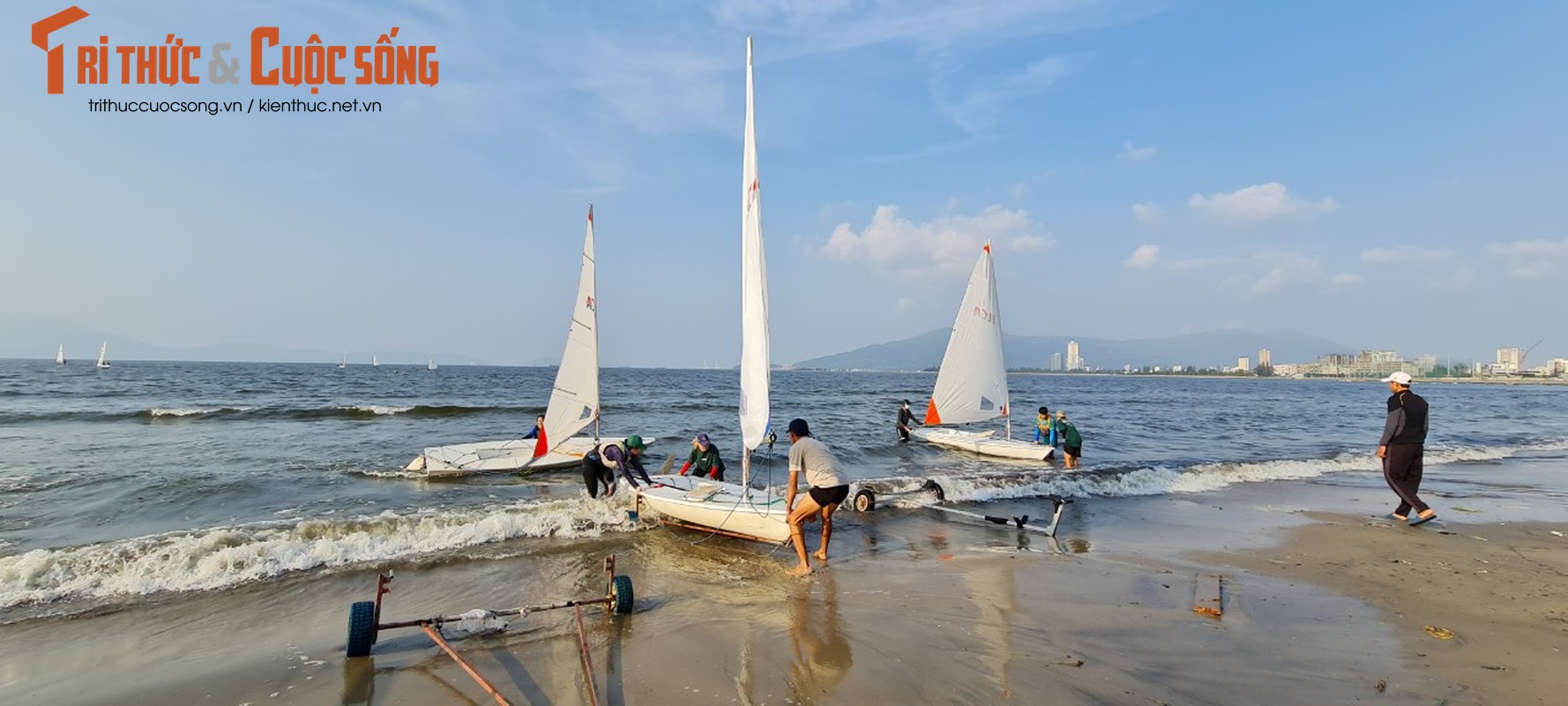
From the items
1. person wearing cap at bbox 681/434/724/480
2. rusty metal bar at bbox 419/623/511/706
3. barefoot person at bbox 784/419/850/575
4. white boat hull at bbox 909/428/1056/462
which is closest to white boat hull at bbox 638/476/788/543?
barefoot person at bbox 784/419/850/575

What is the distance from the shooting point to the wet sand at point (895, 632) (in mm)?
4773

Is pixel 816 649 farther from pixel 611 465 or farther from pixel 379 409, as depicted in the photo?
pixel 379 409

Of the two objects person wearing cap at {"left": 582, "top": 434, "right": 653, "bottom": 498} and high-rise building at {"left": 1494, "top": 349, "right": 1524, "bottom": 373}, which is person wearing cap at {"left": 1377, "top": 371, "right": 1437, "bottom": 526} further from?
high-rise building at {"left": 1494, "top": 349, "right": 1524, "bottom": 373}

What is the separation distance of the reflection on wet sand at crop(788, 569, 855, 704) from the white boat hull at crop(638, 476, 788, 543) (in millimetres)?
1713

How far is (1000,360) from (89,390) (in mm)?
49463

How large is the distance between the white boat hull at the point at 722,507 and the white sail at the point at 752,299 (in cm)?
83

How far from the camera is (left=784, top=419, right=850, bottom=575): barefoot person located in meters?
7.36

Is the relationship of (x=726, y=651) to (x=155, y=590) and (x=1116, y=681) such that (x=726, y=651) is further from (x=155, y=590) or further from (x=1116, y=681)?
(x=155, y=590)

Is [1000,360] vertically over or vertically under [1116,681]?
over

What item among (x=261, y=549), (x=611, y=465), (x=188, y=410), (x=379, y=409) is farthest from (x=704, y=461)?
(x=188, y=410)

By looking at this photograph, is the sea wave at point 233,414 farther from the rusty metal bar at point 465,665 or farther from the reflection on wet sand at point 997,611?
the reflection on wet sand at point 997,611

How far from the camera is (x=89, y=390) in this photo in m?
38.8

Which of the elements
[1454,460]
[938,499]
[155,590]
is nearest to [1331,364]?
[1454,460]

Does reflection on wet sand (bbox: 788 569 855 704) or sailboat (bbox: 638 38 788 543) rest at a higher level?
sailboat (bbox: 638 38 788 543)
